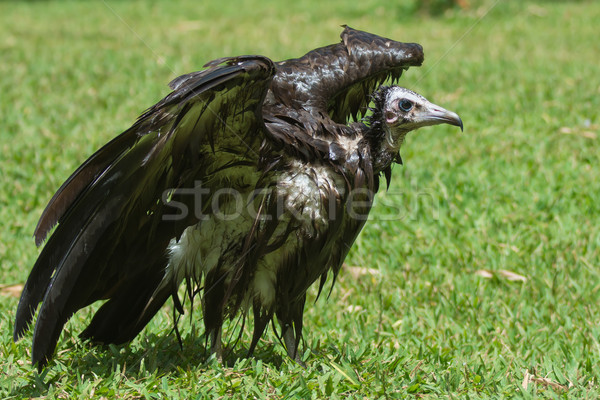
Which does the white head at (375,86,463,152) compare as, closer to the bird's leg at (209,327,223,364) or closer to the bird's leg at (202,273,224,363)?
the bird's leg at (202,273,224,363)

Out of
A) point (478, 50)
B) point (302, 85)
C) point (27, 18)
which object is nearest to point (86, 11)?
point (27, 18)

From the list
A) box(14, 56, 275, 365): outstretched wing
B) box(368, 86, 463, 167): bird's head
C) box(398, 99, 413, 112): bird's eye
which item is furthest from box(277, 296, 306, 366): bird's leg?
box(398, 99, 413, 112): bird's eye

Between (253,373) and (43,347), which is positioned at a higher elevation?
(43,347)

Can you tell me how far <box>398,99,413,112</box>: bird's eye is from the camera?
3.18 meters

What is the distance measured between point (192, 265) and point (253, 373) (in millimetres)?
517

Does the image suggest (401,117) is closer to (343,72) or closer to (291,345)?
(343,72)

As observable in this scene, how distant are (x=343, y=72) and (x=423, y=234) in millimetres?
1590

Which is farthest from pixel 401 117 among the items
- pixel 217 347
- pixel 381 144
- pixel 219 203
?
pixel 217 347

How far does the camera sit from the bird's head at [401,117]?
3164 millimetres

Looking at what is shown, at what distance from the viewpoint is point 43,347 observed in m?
2.90

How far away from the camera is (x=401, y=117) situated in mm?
3164

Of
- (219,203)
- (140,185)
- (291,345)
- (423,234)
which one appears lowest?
(291,345)

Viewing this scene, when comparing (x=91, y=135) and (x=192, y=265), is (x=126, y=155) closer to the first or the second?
(x=192, y=265)

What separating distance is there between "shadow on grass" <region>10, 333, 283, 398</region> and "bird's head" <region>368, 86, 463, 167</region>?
1.09 metres
